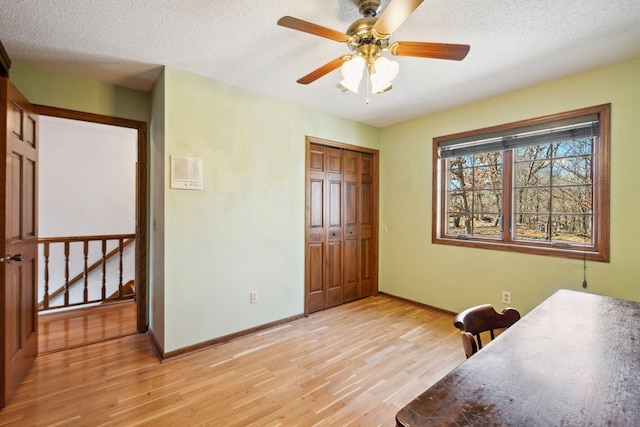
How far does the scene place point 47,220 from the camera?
4.18 m

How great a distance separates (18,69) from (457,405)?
363 centimetres

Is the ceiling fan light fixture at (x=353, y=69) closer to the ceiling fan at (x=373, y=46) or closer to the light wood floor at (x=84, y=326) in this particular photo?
the ceiling fan at (x=373, y=46)

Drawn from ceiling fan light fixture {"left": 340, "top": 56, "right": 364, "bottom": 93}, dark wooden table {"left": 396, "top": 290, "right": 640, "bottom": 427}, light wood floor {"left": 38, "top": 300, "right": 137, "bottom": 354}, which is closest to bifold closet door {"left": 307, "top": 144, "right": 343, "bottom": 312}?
ceiling fan light fixture {"left": 340, "top": 56, "right": 364, "bottom": 93}

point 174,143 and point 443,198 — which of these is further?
point 443,198

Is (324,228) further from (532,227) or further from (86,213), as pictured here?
(86,213)

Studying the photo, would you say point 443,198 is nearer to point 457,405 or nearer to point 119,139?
point 457,405

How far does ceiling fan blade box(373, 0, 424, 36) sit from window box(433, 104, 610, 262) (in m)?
2.17

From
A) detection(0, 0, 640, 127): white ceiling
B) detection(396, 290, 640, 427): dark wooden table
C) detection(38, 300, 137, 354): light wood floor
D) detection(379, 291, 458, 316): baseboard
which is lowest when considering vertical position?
detection(38, 300, 137, 354): light wood floor

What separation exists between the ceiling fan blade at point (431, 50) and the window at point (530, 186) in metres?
1.79

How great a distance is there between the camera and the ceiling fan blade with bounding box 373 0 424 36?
1204 mm

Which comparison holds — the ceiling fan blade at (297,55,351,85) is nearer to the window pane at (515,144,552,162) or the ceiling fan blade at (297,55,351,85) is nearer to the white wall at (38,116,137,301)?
the window pane at (515,144,552,162)

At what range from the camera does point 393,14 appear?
50.7 inches

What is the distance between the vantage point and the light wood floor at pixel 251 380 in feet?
5.76

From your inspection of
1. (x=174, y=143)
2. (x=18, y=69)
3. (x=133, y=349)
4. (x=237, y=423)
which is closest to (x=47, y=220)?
(x=18, y=69)
